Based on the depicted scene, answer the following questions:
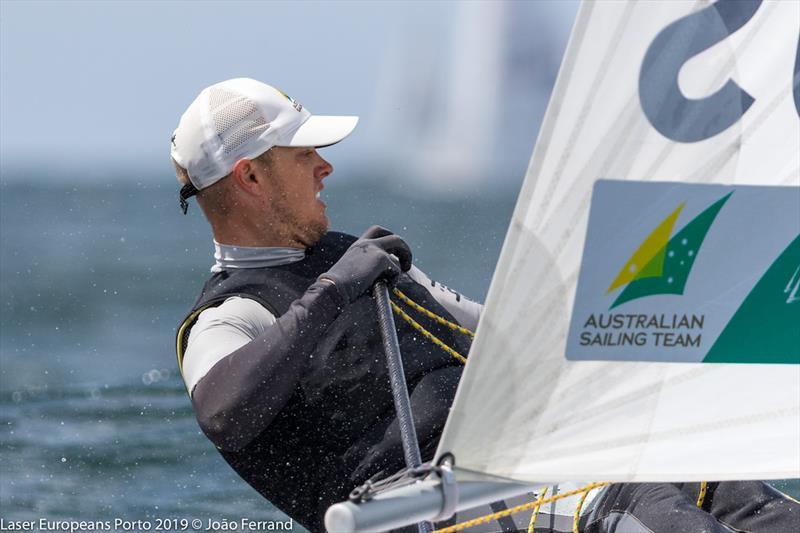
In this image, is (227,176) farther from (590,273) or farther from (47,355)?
(47,355)

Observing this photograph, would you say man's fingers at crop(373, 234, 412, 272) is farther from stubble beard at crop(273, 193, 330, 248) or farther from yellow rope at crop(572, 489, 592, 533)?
yellow rope at crop(572, 489, 592, 533)

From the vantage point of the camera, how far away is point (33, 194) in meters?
23.6

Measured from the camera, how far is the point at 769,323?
1533 mm

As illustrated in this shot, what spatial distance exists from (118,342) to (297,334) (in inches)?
252

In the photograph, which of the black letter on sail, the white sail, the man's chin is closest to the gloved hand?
the man's chin

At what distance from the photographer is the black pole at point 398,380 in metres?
1.79

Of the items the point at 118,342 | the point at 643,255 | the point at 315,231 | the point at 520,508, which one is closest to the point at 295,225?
the point at 315,231

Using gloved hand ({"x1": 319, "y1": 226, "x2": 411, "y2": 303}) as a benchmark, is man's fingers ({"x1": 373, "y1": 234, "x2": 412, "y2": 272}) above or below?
above

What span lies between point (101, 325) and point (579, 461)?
7.67 meters

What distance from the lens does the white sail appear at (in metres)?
1.42

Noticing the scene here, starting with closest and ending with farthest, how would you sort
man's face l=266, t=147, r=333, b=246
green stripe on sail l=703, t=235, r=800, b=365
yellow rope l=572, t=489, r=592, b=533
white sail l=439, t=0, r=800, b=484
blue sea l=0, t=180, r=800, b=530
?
white sail l=439, t=0, r=800, b=484, green stripe on sail l=703, t=235, r=800, b=365, yellow rope l=572, t=489, r=592, b=533, man's face l=266, t=147, r=333, b=246, blue sea l=0, t=180, r=800, b=530

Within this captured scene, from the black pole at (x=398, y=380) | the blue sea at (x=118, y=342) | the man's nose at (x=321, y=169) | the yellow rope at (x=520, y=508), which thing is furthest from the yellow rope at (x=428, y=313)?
the blue sea at (x=118, y=342)

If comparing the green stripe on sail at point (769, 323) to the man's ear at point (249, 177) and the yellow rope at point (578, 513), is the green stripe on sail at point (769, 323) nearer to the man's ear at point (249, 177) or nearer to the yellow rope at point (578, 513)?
the yellow rope at point (578, 513)

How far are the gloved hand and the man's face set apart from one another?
0.14 metres
